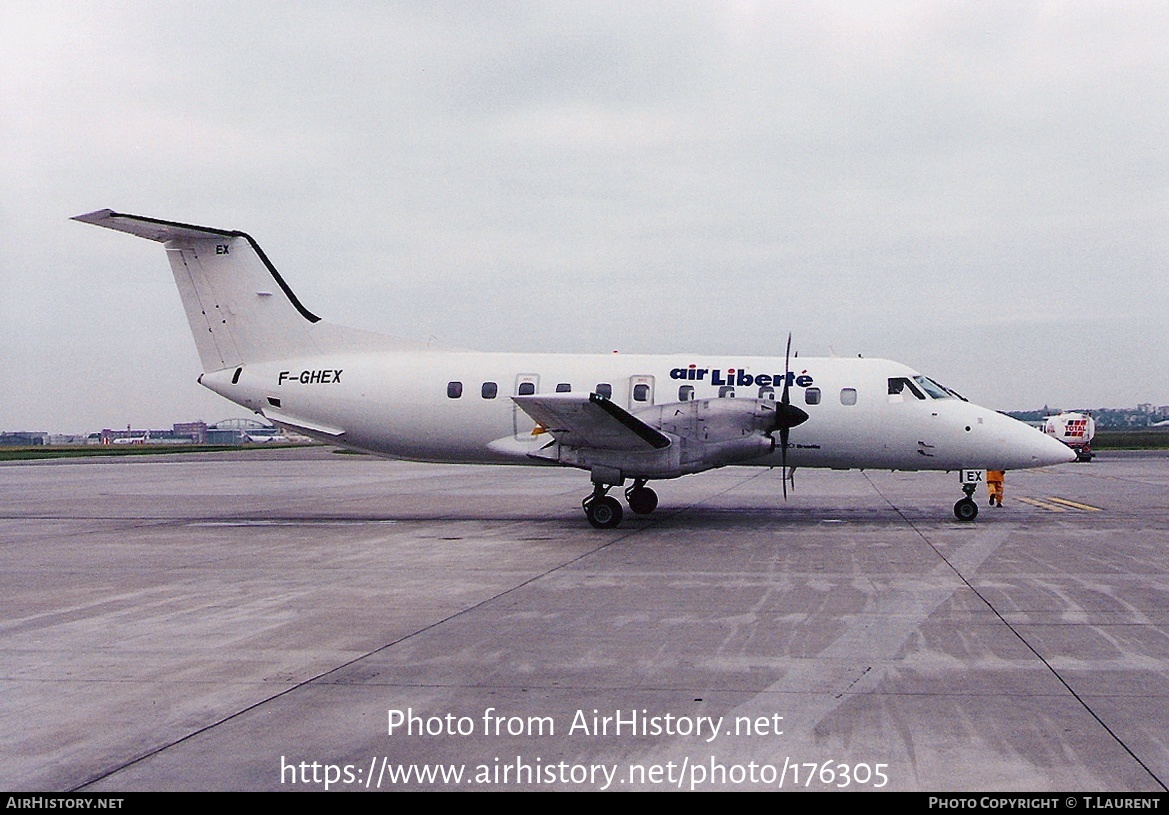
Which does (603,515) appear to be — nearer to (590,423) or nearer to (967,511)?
(590,423)

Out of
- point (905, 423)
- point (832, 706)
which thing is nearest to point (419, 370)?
point (905, 423)

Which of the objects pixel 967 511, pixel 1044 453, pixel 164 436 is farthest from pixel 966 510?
pixel 164 436

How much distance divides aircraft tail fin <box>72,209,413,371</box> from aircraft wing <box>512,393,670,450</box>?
5864 millimetres

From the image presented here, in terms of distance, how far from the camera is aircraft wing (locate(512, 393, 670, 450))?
1606cm

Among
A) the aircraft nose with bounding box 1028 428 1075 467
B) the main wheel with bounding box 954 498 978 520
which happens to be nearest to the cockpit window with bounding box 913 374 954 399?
the aircraft nose with bounding box 1028 428 1075 467

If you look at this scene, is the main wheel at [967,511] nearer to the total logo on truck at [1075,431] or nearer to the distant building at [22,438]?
the total logo on truck at [1075,431]

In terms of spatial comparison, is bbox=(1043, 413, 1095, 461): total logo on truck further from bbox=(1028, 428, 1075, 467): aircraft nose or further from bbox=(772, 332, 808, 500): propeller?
bbox=(772, 332, 808, 500): propeller

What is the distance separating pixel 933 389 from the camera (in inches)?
744

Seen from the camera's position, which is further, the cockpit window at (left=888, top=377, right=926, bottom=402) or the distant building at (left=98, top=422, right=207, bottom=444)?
the distant building at (left=98, top=422, right=207, bottom=444)

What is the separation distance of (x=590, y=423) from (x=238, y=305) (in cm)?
846

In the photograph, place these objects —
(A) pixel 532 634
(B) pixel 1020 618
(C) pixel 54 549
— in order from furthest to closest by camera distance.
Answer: (C) pixel 54 549
(B) pixel 1020 618
(A) pixel 532 634
